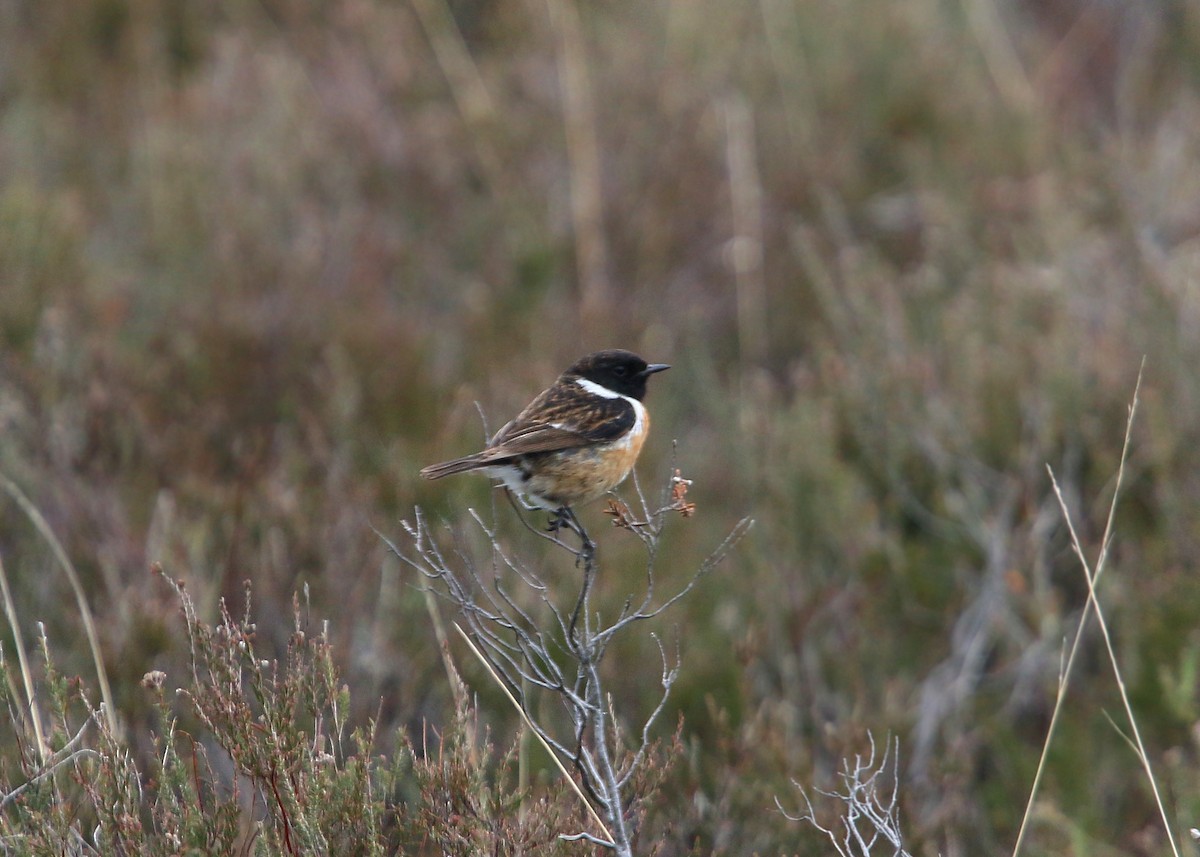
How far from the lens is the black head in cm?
388

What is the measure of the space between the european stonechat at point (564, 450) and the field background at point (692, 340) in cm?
63

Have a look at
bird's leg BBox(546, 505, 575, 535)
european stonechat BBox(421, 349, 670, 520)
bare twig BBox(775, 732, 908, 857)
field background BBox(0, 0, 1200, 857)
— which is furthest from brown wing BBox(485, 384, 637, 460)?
bare twig BBox(775, 732, 908, 857)

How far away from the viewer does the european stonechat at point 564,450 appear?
3.61m

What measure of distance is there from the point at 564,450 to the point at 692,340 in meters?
3.67

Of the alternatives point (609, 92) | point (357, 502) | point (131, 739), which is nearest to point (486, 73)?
point (609, 92)

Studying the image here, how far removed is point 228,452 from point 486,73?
12.9ft

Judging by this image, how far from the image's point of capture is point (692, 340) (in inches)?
285

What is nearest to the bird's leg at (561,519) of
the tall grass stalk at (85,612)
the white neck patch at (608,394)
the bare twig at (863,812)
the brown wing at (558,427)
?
the brown wing at (558,427)

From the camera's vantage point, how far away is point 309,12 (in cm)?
904

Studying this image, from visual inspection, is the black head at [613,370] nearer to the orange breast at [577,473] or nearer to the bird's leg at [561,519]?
the orange breast at [577,473]

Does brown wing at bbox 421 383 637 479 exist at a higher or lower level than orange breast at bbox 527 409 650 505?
higher

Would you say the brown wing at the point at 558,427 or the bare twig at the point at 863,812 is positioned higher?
the brown wing at the point at 558,427

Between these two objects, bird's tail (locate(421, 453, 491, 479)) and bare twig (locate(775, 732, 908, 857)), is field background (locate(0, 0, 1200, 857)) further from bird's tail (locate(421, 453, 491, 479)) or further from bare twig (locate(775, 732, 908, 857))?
bird's tail (locate(421, 453, 491, 479))

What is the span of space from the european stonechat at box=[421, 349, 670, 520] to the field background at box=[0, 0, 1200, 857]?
0.63 m
